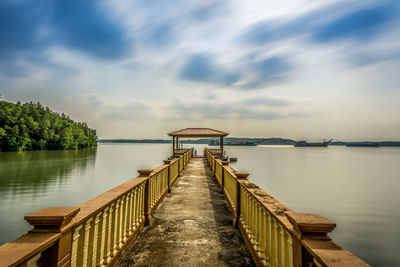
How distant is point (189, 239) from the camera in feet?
13.4

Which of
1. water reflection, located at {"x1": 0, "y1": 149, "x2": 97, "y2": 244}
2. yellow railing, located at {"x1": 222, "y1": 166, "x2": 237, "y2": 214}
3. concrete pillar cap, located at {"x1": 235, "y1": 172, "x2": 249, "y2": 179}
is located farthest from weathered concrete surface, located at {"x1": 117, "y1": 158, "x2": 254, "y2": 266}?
water reflection, located at {"x1": 0, "y1": 149, "x2": 97, "y2": 244}

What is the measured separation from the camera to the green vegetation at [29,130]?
4994cm

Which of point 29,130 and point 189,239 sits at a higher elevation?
point 29,130

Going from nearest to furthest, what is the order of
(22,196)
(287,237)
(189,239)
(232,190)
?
(287,237), (189,239), (232,190), (22,196)

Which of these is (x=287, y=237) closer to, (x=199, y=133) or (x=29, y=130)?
(x=199, y=133)

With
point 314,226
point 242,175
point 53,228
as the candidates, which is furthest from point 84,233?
point 242,175

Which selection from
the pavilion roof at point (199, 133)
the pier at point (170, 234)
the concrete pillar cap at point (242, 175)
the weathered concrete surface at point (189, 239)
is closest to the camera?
the pier at point (170, 234)

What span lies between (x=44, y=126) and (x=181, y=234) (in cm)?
7285

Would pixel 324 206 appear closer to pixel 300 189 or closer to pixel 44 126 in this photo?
pixel 300 189

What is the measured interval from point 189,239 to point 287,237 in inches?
94.9

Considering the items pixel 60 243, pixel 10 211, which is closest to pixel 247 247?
pixel 60 243

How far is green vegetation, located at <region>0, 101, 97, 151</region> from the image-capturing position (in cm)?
4994

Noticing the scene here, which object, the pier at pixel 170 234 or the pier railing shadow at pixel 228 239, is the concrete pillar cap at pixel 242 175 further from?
the pier railing shadow at pixel 228 239

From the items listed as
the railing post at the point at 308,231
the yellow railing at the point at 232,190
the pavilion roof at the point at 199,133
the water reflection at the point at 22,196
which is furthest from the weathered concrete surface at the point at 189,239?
the pavilion roof at the point at 199,133
